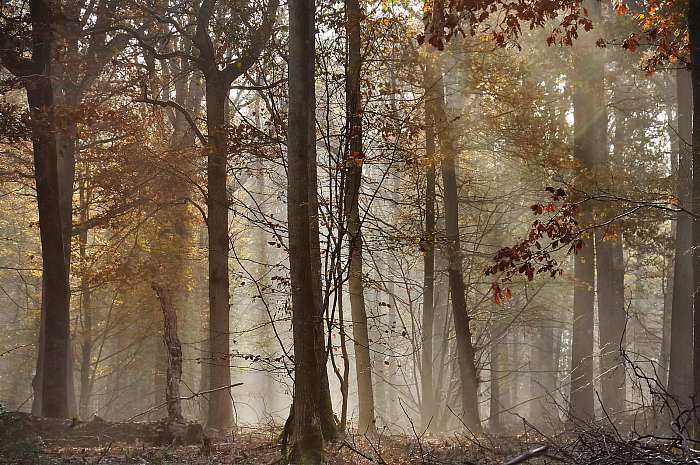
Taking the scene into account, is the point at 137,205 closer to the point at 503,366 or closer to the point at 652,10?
the point at 652,10

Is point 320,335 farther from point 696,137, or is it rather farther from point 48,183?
point 48,183

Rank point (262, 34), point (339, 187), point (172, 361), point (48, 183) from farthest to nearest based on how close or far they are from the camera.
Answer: point (48, 183)
point (172, 361)
point (262, 34)
point (339, 187)

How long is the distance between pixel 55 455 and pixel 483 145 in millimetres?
10239

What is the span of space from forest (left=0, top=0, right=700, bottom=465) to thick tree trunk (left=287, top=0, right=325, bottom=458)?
3cm

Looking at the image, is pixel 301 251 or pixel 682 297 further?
pixel 682 297

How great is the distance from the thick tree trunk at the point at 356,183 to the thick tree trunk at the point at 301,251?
78 centimetres

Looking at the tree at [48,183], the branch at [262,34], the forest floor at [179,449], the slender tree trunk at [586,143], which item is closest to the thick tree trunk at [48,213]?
the tree at [48,183]

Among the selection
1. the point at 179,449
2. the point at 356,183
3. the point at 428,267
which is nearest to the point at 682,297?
the point at 428,267

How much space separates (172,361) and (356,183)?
4.27 meters

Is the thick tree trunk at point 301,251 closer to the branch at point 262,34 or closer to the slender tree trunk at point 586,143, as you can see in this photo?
the branch at point 262,34

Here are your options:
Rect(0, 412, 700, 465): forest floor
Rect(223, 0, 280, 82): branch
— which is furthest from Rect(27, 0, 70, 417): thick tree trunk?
Rect(223, 0, 280, 82): branch

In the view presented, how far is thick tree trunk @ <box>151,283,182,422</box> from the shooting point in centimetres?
1100

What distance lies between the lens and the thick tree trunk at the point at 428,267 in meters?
12.4

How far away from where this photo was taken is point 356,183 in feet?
30.9
